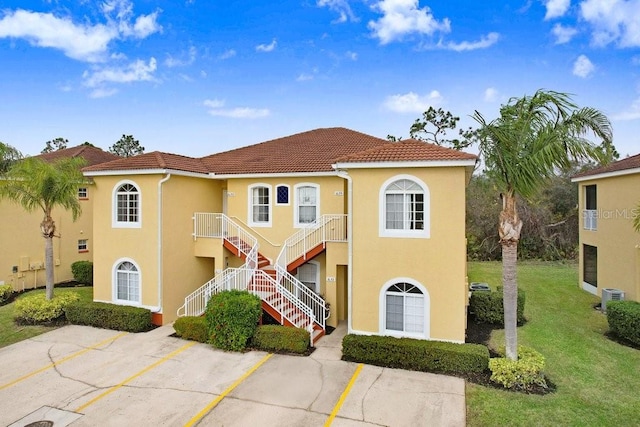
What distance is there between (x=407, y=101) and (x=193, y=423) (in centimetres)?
2678

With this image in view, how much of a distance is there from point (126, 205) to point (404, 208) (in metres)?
11.4

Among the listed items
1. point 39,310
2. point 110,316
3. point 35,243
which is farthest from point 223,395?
point 35,243

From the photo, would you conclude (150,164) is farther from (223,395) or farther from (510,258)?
(510,258)

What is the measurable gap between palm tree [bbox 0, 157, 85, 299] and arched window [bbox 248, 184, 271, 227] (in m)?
7.29

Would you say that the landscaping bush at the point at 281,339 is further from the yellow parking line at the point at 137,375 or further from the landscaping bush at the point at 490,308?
the landscaping bush at the point at 490,308

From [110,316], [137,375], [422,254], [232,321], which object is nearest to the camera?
[137,375]

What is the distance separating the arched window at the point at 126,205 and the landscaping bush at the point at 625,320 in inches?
713

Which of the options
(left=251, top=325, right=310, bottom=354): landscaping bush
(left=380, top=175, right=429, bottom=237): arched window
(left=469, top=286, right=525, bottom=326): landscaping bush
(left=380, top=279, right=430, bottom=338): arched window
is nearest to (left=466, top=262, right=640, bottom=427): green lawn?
(left=469, top=286, right=525, bottom=326): landscaping bush

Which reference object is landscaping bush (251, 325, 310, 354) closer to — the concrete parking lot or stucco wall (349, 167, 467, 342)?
the concrete parking lot

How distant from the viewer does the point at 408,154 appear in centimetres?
1148

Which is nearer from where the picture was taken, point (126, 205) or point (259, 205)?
point (126, 205)

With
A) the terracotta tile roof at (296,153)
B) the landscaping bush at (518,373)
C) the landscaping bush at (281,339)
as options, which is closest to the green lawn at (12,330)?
the landscaping bush at (281,339)

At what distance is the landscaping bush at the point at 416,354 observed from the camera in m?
10.0

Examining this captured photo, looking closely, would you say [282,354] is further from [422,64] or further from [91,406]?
[422,64]
